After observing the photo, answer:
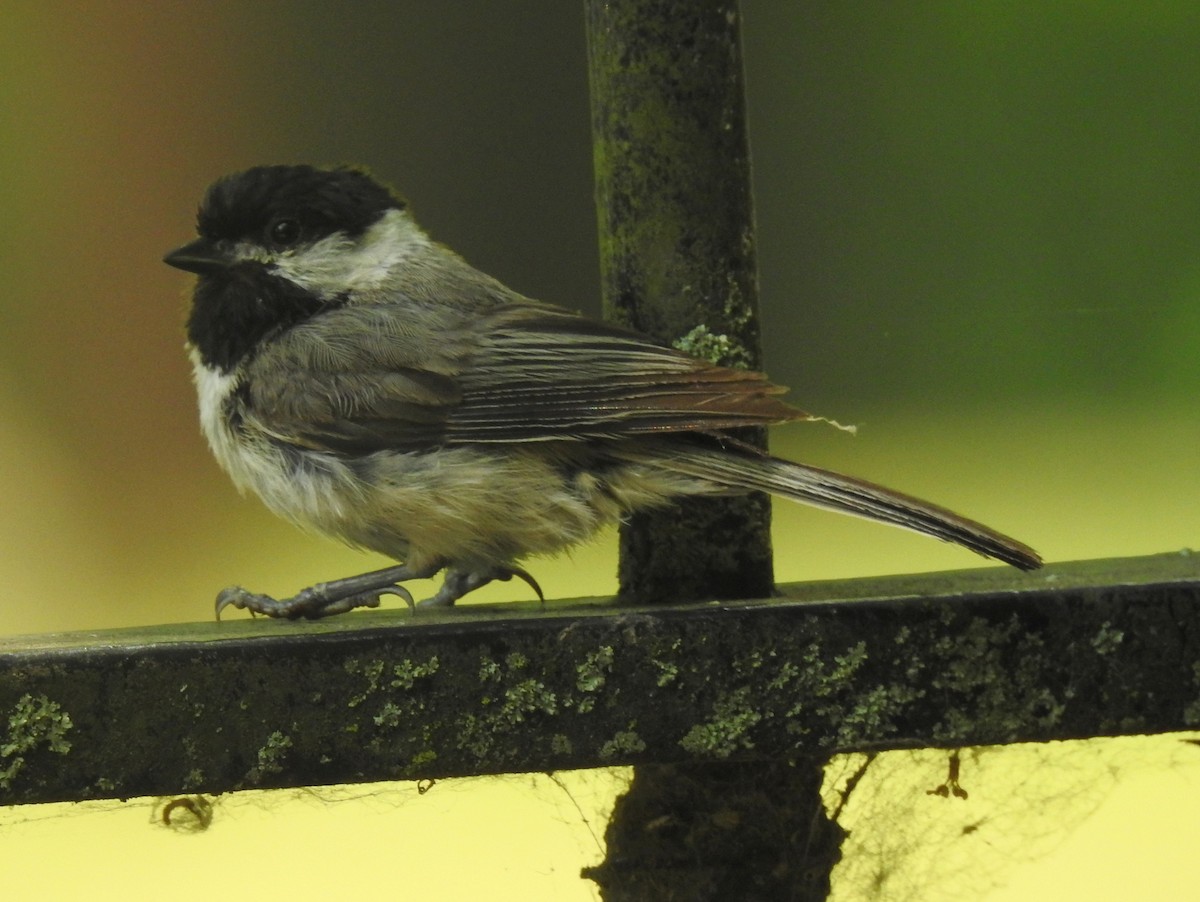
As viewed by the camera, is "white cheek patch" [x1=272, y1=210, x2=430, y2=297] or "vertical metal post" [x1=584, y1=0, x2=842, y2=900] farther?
"white cheek patch" [x1=272, y1=210, x2=430, y2=297]

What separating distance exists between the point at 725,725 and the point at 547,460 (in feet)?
1.63

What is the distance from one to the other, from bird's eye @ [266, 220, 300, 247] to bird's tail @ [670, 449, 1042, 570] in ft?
2.12

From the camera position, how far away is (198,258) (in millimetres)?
2072

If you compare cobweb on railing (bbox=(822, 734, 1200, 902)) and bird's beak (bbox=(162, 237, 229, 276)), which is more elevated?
bird's beak (bbox=(162, 237, 229, 276))

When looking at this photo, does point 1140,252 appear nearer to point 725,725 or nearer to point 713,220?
point 713,220

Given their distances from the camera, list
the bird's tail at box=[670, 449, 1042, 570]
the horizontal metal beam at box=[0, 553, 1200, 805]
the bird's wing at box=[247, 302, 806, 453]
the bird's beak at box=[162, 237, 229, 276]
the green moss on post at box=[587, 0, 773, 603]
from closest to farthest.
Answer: the horizontal metal beam at box=[0, 553, 1200, 805] < the bird's tail at box=[670, 449, 1042, 570] < the bird's wing at box=[247, 302, 806, 453] < the green moss on post at box=[587, 0, 773, 603] < the bird's beak at box=[162, 237, 229, 276]

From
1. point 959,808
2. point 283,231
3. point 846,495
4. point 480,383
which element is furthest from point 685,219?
point 959,808

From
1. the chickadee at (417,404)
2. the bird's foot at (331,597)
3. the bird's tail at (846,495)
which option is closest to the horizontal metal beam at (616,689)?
the bird's tail at (846,495)

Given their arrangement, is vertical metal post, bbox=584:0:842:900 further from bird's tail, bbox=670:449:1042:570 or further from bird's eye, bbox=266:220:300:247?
bird's eye, bbox=266:220:300:247

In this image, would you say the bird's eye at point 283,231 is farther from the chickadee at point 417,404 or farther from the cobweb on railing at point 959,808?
the cobweb on railing at point 959,808

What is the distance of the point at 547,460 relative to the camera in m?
1.94

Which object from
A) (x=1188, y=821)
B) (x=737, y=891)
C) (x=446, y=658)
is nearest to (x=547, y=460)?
(x=446, y=658)

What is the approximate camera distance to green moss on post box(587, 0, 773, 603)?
1.96m

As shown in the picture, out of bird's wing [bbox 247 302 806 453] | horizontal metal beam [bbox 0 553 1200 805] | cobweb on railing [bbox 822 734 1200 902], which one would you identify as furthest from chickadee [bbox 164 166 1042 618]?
cobweb on railing [bbox 822 734 1200 902]
